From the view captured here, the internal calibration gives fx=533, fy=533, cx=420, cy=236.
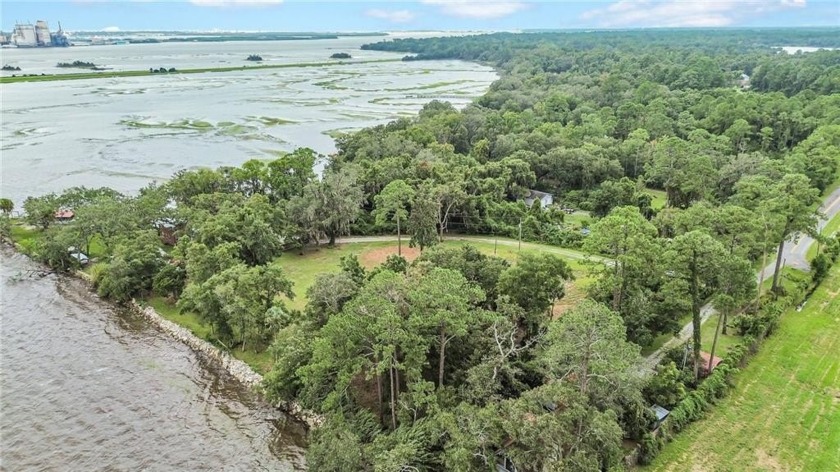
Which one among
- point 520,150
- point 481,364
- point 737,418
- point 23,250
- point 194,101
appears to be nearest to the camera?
point 481,364

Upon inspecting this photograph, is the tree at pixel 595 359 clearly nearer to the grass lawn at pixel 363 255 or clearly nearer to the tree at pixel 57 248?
the grass lawn at pixel 363 255

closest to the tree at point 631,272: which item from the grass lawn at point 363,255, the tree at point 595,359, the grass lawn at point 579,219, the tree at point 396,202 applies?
the tree at point 595,359

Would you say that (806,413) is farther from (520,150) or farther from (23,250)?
(23,250)

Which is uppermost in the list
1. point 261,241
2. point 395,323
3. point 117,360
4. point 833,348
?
point 395,323

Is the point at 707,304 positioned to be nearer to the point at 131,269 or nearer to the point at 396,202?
the point at 396,202

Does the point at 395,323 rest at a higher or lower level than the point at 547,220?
higher

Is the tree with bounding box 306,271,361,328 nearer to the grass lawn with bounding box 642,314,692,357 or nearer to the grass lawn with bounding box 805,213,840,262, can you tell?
the grass lawn with bounding box 642,314,692,357

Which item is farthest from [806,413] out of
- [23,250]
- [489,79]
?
[489,79]
